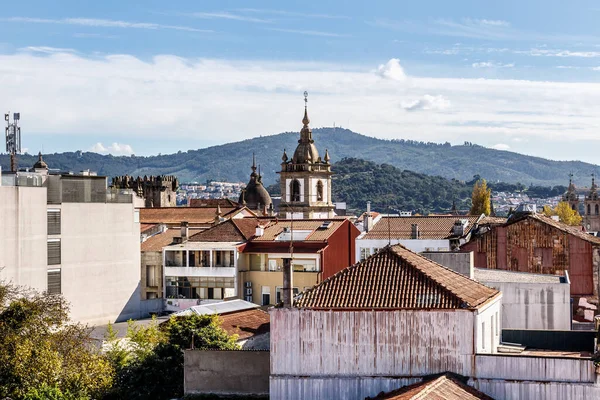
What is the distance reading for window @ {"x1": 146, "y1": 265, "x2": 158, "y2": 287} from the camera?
66.8 m

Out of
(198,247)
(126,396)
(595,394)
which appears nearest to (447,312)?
(595,394)

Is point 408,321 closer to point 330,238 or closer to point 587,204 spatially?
point 330,238

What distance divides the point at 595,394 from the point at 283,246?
3608 cm

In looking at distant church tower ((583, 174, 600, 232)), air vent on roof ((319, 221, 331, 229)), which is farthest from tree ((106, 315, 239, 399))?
distant church tower ((583, 174, 600, 232))

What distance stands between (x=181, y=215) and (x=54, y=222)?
1193 inches

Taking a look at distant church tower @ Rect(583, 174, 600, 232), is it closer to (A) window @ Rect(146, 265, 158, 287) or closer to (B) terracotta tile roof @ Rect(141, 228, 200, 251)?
(B) terracotta tile roof @ Rect(141, 228, 200, 251)

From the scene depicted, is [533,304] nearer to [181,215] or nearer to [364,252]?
[364,252]

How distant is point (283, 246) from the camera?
207 ft

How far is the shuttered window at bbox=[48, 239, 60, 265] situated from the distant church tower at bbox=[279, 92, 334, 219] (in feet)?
185

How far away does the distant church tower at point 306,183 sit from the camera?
112 metres

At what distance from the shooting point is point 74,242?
184 ft

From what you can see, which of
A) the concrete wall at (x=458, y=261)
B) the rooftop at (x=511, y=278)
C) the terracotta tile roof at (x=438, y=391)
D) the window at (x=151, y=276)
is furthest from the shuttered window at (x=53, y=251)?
the terracotta tile roof at (x=438, y=391)

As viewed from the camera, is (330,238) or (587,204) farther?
(587,204)

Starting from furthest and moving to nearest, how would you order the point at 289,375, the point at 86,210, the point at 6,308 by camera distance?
the point at 86,210 → the point at 6,308 → the point at 289,375
